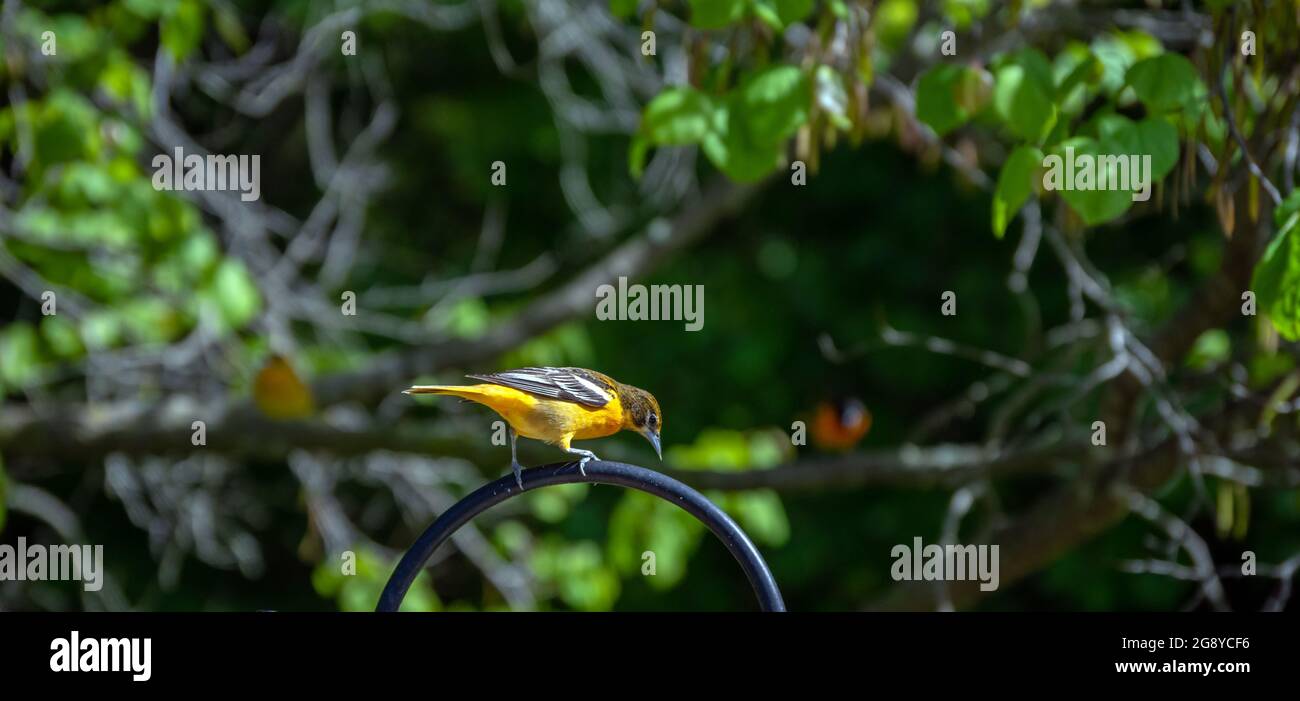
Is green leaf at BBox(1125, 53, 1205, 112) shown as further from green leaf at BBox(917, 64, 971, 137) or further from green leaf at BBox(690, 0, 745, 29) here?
green leaf at BBox(690, 0, 745, 29)

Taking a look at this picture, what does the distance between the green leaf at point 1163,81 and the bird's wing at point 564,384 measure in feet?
3.32

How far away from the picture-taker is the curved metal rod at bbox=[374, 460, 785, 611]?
1771 millimetres

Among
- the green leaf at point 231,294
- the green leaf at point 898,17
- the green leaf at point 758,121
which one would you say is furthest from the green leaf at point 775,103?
the green leaf at point 898,17

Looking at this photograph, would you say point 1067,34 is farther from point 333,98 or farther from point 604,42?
point 333,98

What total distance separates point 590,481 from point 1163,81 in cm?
116

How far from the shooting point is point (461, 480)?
591cm

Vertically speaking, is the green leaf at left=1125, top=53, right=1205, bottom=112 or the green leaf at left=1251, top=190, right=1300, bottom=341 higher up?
the green leaf at left=1125, top=53, right=1205, bottom=112

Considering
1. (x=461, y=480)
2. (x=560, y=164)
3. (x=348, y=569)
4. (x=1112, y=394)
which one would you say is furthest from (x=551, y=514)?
(x=1112, y=394)

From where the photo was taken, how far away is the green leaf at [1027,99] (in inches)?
90.2

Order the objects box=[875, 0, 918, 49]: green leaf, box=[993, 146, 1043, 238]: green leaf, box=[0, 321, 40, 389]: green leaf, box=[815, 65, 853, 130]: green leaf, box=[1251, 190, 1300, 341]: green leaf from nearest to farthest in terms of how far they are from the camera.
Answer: box=[1251, 190, 1300, 341]: green leaf, box=[993, 146, 1043, 238]: green leaf, box=[815, 65, 853, 130]: green leaf, box=[0, 321, 40, 389]: green leaf, box=[875, 0, 918, 49]: green leaf

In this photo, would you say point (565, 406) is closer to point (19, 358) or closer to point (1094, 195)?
point (1094, 195)

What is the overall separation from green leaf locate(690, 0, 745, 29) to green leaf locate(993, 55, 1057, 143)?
48 centimetres

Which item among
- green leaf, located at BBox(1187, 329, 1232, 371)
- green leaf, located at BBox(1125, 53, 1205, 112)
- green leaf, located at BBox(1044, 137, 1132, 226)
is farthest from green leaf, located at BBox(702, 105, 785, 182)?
green leaf, located at BBox(1187, 329, 1232, 371)

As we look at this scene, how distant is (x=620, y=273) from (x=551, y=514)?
139 centimetres
